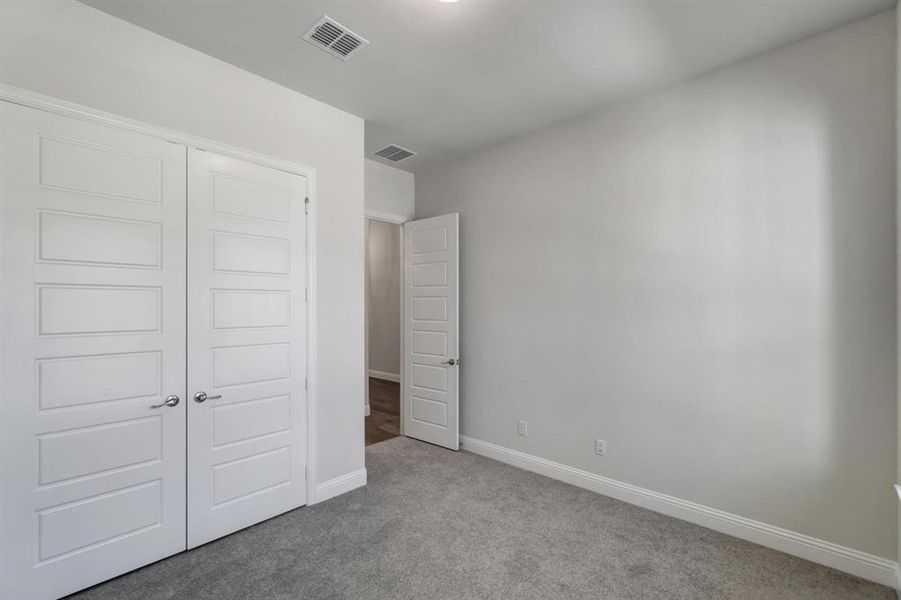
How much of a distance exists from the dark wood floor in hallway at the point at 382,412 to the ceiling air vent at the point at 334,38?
11.7ft

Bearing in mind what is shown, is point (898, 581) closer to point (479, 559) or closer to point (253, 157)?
point (479, 559)

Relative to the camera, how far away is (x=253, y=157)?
8.96 ft

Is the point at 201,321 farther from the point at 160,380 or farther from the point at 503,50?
the point at 503,50

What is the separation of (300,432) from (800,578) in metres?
3.10

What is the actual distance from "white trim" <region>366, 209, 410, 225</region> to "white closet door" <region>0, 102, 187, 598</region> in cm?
203

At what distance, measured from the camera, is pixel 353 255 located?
3311 millimetres

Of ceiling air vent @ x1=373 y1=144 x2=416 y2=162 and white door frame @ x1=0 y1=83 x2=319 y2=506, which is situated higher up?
ceiling air vent @ x1=373 y1=144 x2=416 y2=162

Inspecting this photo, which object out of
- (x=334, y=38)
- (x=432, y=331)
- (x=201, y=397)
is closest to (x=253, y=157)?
(x=334, y=38)

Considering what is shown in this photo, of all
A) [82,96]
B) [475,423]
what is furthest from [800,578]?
[82,96]

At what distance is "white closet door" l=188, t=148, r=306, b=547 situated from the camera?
8.14ft

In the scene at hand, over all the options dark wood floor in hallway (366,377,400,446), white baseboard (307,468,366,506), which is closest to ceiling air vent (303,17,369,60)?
white baseboard (307,468,366,506)

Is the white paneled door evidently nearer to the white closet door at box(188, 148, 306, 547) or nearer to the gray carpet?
the gray carpet

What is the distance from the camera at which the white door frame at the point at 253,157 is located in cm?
199

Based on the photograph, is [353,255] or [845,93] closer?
[845,93]
